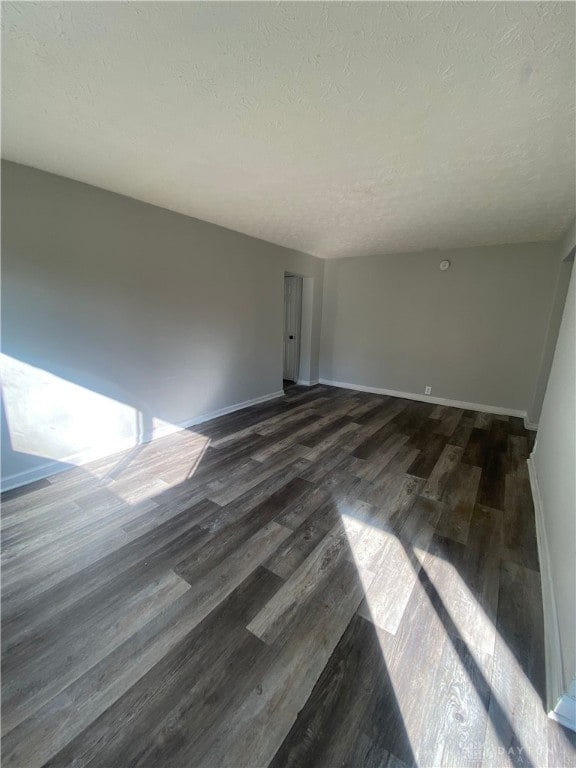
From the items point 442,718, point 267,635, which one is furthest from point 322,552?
point 442,718

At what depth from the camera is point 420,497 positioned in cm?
234

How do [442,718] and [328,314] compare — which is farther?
[328,314]

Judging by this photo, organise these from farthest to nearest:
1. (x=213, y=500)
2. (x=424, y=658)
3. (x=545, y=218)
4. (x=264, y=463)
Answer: (x=545, y=218) → (x=264, y=463) → (x=213, y=500) → (x=424, y=658)

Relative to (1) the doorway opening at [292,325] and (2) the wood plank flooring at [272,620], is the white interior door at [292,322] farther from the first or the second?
(2) the wood plank flooring at [272,620]

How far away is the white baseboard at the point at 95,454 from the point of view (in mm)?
2369

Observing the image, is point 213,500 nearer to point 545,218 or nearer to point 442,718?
point 442,718

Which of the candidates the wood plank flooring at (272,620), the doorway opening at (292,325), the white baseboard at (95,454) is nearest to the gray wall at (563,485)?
the wood plank flooring at (272,620)

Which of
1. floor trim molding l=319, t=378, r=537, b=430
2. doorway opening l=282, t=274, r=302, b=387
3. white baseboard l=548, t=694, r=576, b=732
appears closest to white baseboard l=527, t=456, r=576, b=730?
white baseboard l=548, t=694, r=576, b=732

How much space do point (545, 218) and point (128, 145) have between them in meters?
3.93

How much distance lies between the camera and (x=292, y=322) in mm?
5758

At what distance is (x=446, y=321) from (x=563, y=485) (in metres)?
3.46

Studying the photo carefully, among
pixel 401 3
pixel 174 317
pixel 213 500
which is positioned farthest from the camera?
pixel 174 317

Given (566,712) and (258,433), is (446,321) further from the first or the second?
(566,712)

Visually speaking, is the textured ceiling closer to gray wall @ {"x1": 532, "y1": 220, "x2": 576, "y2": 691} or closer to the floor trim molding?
gray wall @ {"x1": 532, "y1": 220, "x2": 576, "y2": 691}
